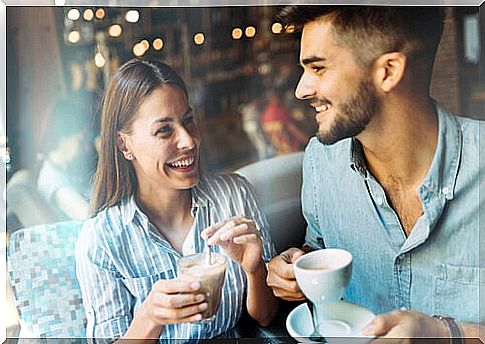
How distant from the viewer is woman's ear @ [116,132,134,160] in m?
2.02

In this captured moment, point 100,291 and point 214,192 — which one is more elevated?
point 214,192

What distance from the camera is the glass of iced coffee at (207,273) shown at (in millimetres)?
2006

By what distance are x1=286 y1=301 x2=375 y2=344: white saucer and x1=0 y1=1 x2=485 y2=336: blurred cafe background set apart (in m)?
0.50

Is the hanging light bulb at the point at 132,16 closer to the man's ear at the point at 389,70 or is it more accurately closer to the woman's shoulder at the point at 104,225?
the woman's shoulder at the point at 104,225

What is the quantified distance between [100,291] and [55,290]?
0.46 ft

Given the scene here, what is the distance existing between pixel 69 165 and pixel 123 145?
183 mm

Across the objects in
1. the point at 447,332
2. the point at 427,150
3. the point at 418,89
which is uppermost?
the point at 418,89

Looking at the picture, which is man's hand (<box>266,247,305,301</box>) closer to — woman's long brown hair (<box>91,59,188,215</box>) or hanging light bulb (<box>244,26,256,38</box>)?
woman's long brown hair (<box>91,59,188,215</box>)

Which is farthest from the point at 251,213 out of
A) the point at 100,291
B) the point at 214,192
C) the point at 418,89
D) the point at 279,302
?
the point at 418,89

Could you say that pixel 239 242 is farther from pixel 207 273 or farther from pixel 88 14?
pixel 88 14

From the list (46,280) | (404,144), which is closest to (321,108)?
(404,144)

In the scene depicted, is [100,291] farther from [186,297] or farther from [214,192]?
[214,192]

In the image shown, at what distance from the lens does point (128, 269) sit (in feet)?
6.65

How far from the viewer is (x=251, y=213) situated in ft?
Result: 6.77
